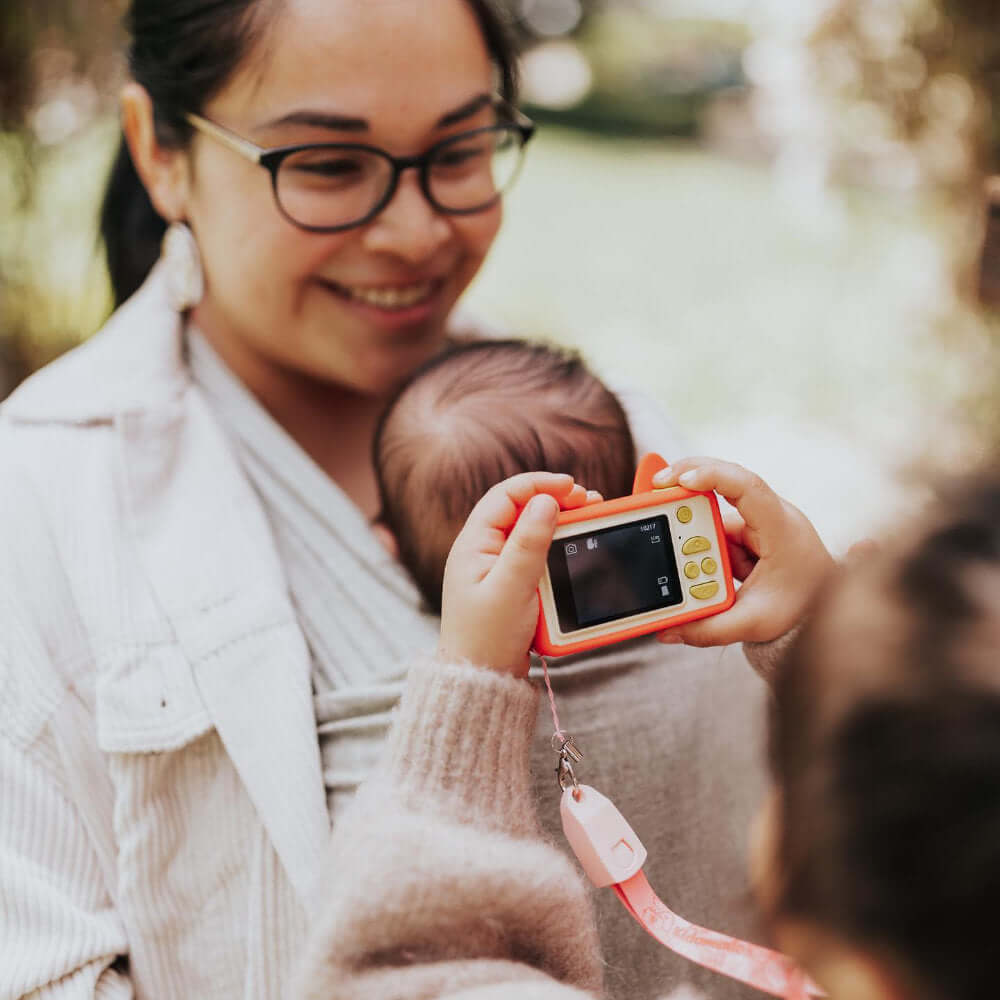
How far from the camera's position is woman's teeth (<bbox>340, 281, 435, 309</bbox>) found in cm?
145

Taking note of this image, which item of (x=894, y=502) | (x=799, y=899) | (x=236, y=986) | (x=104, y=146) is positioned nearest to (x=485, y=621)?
(x=799, y=899)

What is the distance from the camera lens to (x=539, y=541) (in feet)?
3.01

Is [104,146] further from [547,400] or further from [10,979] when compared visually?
[10,979]

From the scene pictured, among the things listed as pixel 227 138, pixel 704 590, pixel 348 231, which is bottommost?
pixel 704 590

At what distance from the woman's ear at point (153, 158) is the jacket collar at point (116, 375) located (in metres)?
0.14

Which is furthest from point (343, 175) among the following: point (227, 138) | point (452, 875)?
point (452, 875)

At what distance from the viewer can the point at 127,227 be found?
171 centimetres

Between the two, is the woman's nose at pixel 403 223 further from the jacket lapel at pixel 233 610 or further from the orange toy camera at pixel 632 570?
the orange toy camera at pixel 632 570

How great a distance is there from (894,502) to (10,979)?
130 inches

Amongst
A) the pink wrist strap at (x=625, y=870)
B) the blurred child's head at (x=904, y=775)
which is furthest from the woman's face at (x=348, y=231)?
the blurred child's head at (x=904, y=775)

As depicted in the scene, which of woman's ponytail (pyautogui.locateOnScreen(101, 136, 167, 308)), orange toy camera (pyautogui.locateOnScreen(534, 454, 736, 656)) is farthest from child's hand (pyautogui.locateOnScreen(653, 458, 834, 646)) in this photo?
woman's ponytail (pyautogui.locateOnScreen(101, 136, 167, 308))

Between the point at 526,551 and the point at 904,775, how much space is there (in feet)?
1.30

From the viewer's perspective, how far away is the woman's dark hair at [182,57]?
1.32 m

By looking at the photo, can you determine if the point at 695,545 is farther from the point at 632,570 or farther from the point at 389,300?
the point at 389,300
